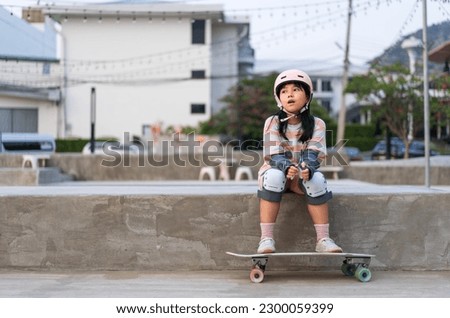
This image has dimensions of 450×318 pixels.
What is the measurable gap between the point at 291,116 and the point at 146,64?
122 ft

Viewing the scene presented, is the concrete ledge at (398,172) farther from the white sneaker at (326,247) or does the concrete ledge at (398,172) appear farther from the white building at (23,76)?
the white sneaker at (326,247)

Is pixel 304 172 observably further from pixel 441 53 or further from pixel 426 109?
pixel 441 53

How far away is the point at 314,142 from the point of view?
4977mm

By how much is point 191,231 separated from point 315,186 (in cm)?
106

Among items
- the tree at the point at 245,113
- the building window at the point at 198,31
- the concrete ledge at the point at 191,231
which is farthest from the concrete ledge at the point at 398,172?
the building window at the point at 198,31

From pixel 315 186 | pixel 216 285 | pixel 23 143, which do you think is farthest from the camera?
pixel 23 143

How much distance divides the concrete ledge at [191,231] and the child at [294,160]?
1.40 feet

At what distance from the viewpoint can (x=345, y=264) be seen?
502cm

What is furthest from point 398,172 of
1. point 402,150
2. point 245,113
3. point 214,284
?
point 245,113

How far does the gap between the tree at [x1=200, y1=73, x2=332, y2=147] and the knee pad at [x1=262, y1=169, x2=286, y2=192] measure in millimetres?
35725

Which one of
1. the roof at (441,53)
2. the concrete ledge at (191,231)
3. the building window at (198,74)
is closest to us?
the concrete ledge at (191,231)

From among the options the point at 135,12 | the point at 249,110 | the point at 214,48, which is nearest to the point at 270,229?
the point at 135,12

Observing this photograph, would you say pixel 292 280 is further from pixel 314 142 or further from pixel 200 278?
pixel 314 142

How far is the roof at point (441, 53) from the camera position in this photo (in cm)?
1315
